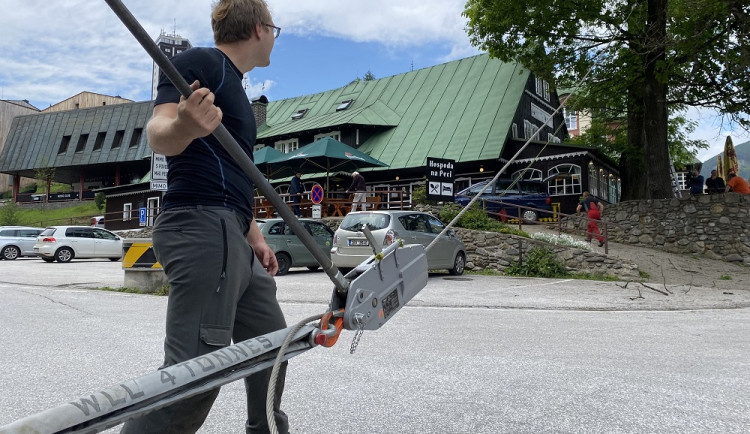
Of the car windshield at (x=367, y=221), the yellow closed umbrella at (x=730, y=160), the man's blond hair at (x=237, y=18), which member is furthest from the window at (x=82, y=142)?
the man's blond hair at (x=237, y=18)

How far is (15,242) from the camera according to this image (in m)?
26.0

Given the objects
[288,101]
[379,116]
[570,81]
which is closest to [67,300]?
[570,81]

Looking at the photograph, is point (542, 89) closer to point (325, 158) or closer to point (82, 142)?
Result: point (325, 158)

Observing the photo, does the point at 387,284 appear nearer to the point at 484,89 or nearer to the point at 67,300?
the point at 67,300

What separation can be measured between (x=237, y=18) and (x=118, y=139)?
59.1 metres

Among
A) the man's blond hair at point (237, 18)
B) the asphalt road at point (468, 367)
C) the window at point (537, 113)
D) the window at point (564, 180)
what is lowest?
the asphalt road at point (468, 367)

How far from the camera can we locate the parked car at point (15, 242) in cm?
2578

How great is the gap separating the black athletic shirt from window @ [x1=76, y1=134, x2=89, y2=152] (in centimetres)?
6169

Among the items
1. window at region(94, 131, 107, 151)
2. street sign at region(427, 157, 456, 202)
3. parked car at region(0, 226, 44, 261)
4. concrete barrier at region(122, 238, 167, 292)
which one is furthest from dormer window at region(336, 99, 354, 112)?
window at region(94, 131, 107, 151)

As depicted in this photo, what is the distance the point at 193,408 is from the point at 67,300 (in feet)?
28.8

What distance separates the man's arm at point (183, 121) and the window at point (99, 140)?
6041 cm

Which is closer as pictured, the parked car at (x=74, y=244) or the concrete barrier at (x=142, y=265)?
the concrete barrier at (x=142, y=265)

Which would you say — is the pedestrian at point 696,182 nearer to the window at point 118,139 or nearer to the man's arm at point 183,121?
the man's arm at point 183,121

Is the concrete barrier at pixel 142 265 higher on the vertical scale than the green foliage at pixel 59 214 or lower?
lower
